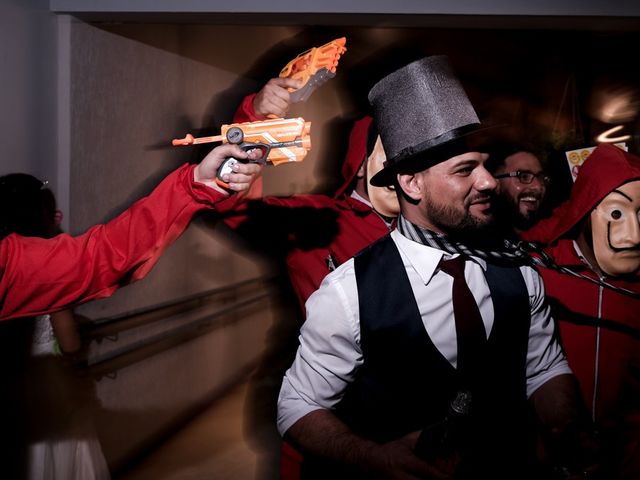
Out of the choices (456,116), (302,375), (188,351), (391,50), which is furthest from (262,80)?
(302,375)

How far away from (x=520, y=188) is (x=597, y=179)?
434mm

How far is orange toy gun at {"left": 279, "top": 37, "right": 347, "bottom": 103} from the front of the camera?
1.36 meters

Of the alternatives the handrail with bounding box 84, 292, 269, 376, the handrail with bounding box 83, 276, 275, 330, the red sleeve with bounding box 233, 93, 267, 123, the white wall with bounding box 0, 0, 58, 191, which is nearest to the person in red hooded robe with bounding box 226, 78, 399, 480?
the red sleeve with bounding box 233, 93, 267, 123

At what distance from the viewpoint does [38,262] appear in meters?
1.24

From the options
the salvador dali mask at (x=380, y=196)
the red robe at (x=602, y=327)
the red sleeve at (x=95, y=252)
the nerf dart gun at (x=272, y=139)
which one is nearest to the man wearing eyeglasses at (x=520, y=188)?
the red robe at (x=602, y=327)

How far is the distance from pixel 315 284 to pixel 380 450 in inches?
32.9

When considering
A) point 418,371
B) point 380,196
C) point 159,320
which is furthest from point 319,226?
point 159,320

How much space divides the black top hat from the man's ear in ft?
0.13

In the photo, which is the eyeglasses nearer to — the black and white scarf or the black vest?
the black and white scarf

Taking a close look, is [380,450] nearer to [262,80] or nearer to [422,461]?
[422,461]

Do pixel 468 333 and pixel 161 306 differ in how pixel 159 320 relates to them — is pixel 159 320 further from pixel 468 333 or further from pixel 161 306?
pixel 468 333

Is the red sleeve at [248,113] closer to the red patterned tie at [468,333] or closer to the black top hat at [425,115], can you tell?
the black top hat at [425,115]

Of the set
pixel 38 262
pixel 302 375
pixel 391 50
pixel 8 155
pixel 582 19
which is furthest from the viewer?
pixel 391 50

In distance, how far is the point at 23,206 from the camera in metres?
1.80
